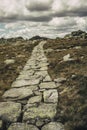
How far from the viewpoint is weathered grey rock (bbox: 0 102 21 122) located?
9.96 m

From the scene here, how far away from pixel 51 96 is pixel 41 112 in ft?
7.02

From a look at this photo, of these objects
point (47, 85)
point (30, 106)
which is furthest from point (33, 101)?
point (47, 85)

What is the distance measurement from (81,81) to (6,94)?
3927 mm

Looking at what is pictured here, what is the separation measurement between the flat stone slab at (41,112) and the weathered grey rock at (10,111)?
0.38 m

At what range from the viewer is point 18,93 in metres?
13.6

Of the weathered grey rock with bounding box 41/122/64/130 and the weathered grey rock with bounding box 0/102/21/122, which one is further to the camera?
the weathered grey rock with bounding box 0/102/21/122

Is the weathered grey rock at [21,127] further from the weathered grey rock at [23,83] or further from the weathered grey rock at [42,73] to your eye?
the weathered grey rock at [42,73]

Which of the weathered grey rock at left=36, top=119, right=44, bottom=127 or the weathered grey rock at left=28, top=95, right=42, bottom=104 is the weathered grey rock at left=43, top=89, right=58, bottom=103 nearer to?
the weathered grey rock at left=28, top=95, right=42, bottom=104

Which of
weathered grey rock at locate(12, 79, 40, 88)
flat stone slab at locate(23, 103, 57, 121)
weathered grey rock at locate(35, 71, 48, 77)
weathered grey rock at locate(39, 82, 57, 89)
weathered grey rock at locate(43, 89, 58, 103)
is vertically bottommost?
weathered grey rock at locate(35, 71, 48, 77)

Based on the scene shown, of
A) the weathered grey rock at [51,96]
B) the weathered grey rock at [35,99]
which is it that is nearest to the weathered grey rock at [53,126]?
the weathered grey rock at [51,96]

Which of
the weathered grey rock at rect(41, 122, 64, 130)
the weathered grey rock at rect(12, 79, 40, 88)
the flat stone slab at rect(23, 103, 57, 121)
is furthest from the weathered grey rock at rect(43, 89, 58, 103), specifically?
the weathered grey rock at rect(12, 79, 40, 88)

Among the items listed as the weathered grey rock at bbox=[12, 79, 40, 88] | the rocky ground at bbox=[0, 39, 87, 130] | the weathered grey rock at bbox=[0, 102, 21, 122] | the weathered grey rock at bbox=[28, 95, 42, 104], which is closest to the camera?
the rocky ground at bbox=[0, 39, 87, 130]

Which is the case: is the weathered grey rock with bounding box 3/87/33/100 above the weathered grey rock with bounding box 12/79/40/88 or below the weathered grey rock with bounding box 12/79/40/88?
above

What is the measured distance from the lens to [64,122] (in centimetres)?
973
